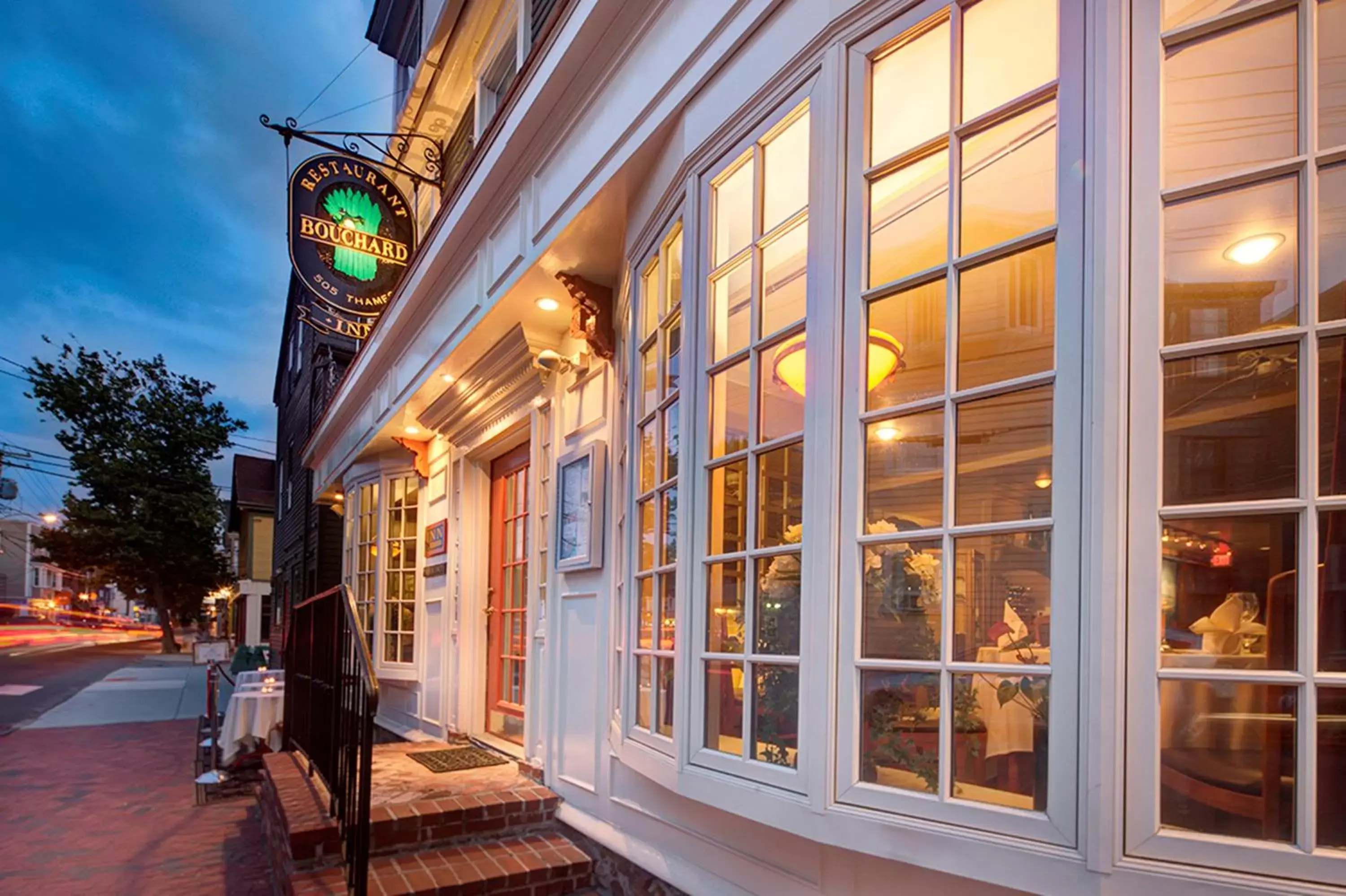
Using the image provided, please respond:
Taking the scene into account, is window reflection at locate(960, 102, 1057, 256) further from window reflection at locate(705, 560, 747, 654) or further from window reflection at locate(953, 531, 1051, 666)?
window reflection at locate(705, 560, 747, 654)

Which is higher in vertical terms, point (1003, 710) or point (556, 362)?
point (556, 362)

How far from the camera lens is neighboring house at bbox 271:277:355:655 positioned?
43.6ft

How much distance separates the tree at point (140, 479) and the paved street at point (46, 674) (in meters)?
3.09

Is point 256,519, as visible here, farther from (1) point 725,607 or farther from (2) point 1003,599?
(2) point 1003,599

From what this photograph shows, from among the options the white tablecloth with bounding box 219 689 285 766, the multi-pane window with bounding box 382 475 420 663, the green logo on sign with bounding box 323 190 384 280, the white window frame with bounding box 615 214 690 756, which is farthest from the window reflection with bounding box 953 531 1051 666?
the green logo on sign with bounding box 323 190 384 280

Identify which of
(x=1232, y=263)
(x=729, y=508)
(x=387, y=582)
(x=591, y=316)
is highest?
(x=591, y=316)

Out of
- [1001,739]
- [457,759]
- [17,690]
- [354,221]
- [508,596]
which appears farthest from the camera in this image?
[17,690]

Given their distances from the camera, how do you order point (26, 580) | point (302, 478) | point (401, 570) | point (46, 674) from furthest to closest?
point (26, 580) → point (46, 674) → point (302, 478) → point (401, 570)

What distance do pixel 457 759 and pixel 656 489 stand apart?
10.9ft

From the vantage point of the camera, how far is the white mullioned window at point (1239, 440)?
57.4 inches

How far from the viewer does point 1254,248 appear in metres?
1.59

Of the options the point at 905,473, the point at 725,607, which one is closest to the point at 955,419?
the point at 905,473

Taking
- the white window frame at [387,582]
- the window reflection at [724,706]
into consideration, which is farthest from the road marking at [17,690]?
the window reflection at [724,706]

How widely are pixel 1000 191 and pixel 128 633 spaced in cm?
6714
